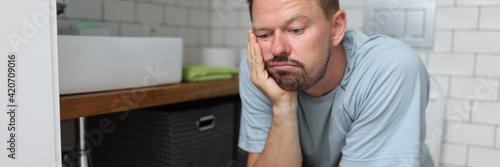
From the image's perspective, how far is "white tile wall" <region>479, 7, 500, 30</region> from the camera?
1467 millimetres

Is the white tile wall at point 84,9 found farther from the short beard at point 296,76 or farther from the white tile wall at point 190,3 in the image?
the short beard at point 296,76

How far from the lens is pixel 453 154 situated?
63.5 inches

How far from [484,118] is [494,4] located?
423 millimetres

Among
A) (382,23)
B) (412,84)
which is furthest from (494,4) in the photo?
(412,84)

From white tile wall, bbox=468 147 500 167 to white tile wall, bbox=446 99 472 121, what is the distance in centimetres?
13

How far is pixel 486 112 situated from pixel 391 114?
791 millimetres

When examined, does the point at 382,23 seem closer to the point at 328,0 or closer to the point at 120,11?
the point at 328,0

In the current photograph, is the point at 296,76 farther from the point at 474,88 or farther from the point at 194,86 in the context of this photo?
the point at 474,88

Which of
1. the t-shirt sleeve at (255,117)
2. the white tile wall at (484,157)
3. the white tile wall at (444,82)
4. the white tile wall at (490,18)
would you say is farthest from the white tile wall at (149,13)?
the white tile wall at (484,157)

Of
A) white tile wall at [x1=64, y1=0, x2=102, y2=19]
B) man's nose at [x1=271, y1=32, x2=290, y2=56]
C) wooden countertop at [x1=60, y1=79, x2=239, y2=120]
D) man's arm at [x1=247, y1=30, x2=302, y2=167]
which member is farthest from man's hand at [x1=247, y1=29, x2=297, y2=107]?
white tile wall at [x1=64, y1=0, x2=102, y2=19]

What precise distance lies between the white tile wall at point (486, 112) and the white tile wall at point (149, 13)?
4.36ft

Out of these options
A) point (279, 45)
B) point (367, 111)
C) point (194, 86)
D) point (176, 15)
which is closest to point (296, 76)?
point (279, 45)

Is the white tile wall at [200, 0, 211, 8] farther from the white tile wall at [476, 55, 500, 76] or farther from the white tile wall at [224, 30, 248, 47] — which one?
the white tile wall at [476, 55, 500, 76]

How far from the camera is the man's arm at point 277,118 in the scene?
1.08 meters
